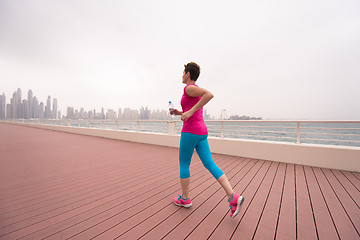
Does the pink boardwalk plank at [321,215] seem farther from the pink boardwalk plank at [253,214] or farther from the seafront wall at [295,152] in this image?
the seafront wall at [295,152]

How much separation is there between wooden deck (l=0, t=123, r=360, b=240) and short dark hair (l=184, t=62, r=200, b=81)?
4.44ft

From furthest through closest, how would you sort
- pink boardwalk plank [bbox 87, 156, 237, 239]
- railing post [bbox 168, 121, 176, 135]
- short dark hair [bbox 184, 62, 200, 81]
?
railing post [bbox 168, 121, 176, 135] → short dark hair [bbox 184, 62, 200, 81] → pink boardwalk plank [bbox 87, 156, 237, 239]

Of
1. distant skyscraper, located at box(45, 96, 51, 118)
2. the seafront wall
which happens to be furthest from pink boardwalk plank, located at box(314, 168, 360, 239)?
distant skyscraper, located at box(45, 96, 51, 118)

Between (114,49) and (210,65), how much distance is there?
27.0ft

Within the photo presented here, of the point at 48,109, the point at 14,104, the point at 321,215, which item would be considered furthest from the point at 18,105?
the point at 321,215

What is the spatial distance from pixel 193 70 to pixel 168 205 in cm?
147

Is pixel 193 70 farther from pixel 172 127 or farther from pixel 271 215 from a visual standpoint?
pixel 172 127

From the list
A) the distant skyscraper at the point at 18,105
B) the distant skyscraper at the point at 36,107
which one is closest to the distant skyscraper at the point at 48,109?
the distant skyscraper at the point at 36,107

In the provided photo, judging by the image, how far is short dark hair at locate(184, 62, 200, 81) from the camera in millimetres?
1375

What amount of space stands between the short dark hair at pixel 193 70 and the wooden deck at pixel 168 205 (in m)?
1.35

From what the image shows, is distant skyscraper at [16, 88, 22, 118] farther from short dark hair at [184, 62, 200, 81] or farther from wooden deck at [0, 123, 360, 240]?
short dark hair at [184, 62, 200, 81]

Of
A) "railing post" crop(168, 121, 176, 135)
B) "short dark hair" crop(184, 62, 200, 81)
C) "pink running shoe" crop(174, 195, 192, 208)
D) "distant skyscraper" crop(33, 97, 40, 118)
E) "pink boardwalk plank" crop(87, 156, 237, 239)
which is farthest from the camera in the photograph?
"distant skyscraper" crop(33, 97, 40, 118)

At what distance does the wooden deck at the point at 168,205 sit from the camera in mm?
1173


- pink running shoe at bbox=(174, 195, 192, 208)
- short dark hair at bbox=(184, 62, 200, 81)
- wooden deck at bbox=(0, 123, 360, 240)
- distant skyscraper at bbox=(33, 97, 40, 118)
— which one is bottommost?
wooden deck at bbox=(0, 123, 360, 240)
